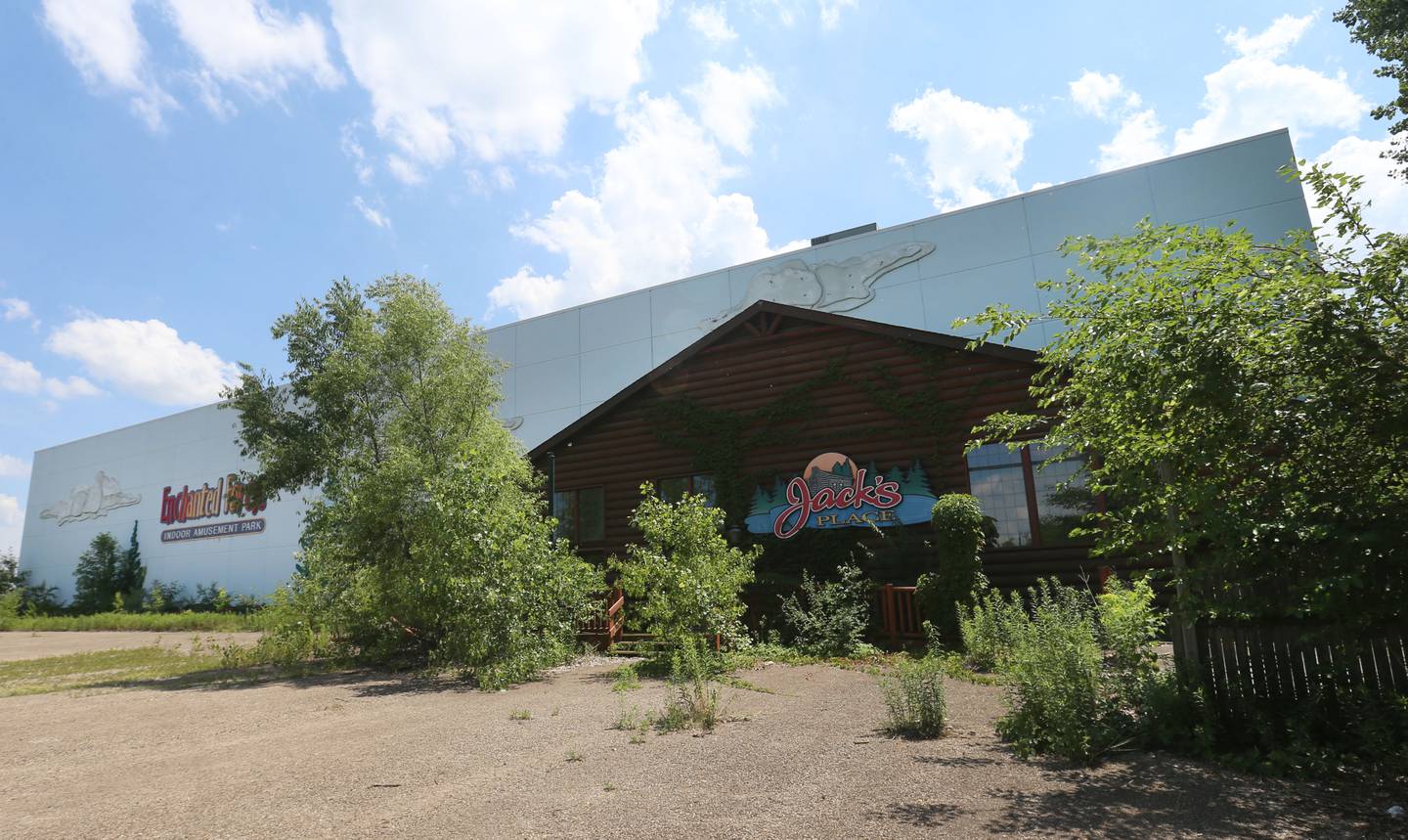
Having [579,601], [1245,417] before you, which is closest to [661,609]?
[579,601]

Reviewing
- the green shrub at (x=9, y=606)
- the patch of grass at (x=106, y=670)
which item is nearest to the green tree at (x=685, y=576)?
the patch of grass at (x=106, y=670)

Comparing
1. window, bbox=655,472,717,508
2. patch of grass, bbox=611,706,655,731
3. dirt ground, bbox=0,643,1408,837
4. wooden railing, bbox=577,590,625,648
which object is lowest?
dirt ground, bbox=0,643,1408,837

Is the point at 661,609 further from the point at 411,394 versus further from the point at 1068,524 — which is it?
the point at 411,394

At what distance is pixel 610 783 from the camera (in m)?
5.26

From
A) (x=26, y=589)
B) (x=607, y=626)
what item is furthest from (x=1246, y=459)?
(x=26, y=589)

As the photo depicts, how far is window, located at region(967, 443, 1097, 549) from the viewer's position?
13094 millimetres

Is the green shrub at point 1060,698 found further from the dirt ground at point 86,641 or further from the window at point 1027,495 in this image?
the dirt ground at point 86,641

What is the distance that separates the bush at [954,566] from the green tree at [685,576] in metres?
3.08

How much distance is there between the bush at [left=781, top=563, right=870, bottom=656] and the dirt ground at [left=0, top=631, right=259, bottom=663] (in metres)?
16.0

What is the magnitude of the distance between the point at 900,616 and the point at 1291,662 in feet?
25.0

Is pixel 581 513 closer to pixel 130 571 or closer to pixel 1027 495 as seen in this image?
pixel 1027 495

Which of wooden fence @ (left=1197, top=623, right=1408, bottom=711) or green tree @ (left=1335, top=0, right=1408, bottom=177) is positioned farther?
green tree @ (left=1335, top=0, right=1408, bottom=177)

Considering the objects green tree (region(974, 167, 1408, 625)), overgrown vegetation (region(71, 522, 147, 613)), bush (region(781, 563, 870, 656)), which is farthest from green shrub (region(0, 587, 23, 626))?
green tree (region(974, 167, 1408, 625))

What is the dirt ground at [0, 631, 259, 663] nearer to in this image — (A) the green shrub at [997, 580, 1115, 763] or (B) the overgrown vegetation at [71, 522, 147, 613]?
(B) the overgrown vegetation at [71, 522, 147, 613]
